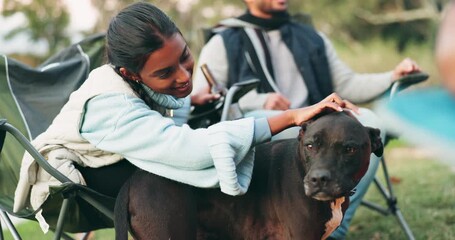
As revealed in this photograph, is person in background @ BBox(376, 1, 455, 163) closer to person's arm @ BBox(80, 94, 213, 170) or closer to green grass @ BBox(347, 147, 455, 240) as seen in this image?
person's arm @ BBox(80, 94, 213, 170)

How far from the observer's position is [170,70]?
215 cm

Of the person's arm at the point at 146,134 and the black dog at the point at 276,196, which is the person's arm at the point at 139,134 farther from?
the black dog at the point at 276,196

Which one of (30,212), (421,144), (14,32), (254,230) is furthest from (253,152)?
(14,32)

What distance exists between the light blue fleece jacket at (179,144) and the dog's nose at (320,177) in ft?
0.78

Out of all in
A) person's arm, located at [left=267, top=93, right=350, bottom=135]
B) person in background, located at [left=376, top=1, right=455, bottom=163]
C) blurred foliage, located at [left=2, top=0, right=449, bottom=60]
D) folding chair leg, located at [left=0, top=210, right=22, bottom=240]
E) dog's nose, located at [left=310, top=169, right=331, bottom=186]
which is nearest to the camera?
person in background, located at [left=376, top=1, right=455, bottom=163]

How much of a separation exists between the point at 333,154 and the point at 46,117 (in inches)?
61.4

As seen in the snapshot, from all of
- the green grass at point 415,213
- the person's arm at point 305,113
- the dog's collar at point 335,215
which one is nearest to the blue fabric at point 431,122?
the person's arm at point 305,113

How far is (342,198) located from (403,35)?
15102 mm

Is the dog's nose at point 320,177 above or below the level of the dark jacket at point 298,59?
above

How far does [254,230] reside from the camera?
2.18 metres

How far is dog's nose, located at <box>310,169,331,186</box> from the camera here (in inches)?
73.0

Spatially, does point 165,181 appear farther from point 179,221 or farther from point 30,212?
point 30,212

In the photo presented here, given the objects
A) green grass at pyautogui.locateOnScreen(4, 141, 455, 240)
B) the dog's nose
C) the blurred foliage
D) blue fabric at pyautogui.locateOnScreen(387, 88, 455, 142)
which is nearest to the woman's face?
the dog's nose

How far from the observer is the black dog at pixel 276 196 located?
192 cm
